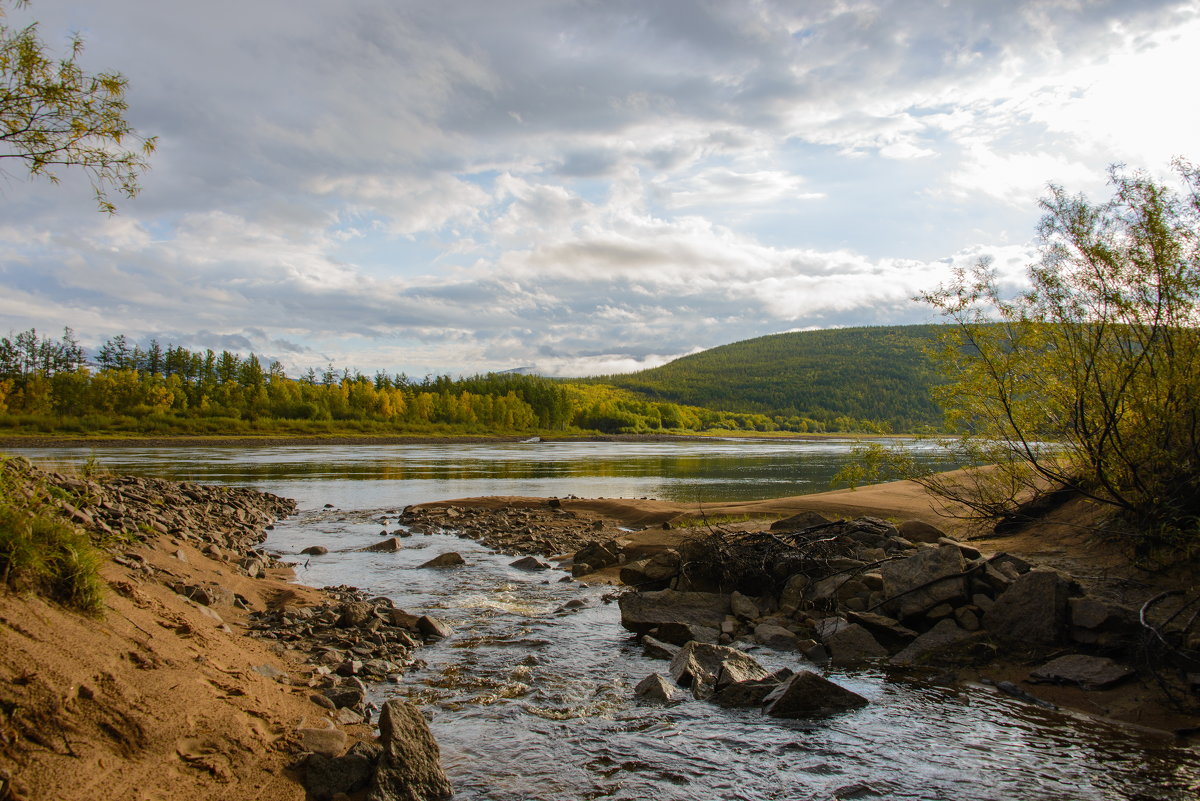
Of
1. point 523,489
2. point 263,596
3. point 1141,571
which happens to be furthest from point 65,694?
point 523,489

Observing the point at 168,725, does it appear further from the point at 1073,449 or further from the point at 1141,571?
the point at 1073,449

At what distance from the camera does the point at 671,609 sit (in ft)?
42.4

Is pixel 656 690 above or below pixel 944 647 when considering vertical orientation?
below

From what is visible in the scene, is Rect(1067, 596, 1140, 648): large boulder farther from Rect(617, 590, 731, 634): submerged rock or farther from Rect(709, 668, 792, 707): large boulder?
Rect(617, 590, 731, 634): submerged rock

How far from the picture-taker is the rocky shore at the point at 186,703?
5.41 m

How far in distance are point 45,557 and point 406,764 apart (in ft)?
13.9

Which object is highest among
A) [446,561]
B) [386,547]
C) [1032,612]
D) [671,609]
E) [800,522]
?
[800,522]

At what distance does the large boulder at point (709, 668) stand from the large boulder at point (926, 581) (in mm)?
3085

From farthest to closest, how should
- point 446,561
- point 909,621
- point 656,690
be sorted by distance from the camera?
point 446,561, point 909,621, point 656,690

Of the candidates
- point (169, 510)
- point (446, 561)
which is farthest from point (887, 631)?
point (169, 510)

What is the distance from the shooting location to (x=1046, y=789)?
22.0 ft

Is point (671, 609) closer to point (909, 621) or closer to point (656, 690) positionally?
point (656, 690)

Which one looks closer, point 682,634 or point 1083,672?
point 1083,672

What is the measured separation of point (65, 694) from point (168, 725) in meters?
0.90
